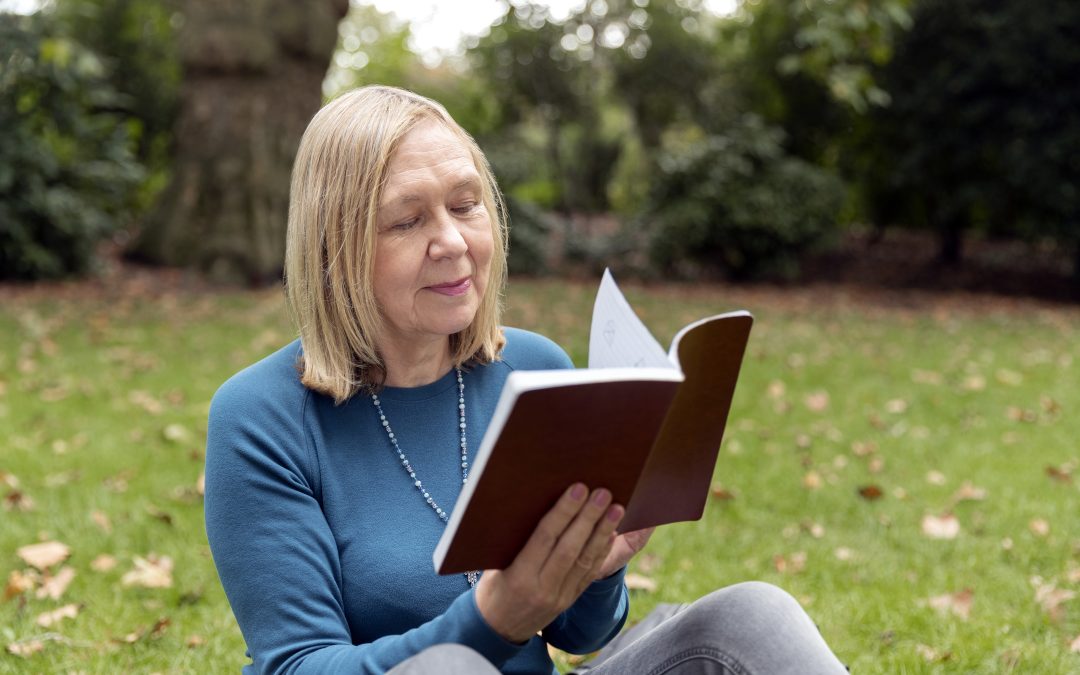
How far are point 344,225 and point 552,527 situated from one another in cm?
60

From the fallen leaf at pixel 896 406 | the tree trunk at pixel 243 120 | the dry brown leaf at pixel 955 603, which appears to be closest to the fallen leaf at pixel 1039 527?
the dry brown leaf at pixel 955 603

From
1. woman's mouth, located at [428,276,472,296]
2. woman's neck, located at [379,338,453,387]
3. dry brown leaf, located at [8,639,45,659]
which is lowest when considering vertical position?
dry brown leaf, located at [8,639,45,659]

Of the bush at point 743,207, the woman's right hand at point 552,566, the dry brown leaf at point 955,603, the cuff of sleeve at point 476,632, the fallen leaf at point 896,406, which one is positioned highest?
the woman's right hand at point 552,566

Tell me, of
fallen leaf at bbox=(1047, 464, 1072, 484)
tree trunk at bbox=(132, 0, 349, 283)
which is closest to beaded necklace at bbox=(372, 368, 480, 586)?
fallen leaf at bbox=(1047, 464, 1072, 484)

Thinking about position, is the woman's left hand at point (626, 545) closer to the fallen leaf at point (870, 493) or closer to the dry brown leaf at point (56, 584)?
A: the dry brown leaf at point (56, 584)

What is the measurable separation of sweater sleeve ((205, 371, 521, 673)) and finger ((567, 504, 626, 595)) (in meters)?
0.16

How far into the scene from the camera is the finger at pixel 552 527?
1.26 metres

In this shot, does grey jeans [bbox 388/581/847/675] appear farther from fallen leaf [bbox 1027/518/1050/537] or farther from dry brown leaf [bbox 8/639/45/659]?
fallen leaf [bbox 1027/518/1050/537]

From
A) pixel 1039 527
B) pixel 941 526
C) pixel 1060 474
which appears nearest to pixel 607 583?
pixel 941 526

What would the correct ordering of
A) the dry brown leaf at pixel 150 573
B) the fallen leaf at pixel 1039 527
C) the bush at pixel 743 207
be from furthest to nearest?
the bush at pixel 743 207 → the fallen leaf at pixel 1039 527 → the dry brown leaf at pixel 150 573

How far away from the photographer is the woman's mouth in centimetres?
163

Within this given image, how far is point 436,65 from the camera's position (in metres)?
35.7

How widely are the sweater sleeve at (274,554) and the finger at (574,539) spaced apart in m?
0.17

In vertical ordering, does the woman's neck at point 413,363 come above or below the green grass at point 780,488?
above
